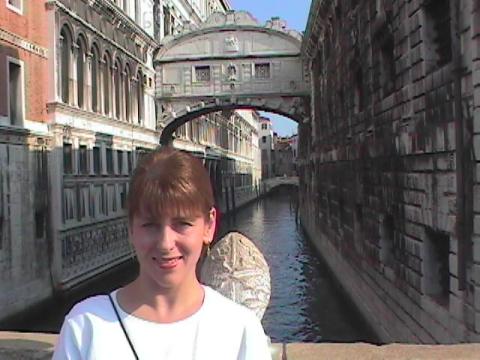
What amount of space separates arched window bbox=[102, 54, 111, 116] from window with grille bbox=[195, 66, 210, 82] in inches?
208

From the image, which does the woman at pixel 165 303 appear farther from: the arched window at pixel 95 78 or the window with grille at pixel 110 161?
the window with grille at pixel 110 161

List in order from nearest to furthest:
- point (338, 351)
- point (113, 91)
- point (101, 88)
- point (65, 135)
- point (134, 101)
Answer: point (338, 351) → point (65, 135) → point (101, 88) → point (113, 91) → point (134, 101)

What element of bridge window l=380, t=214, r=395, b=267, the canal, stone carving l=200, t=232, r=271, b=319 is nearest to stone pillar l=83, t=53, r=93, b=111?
the canal

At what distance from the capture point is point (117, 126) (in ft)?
51.6

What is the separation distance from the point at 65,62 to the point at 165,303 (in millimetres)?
11726

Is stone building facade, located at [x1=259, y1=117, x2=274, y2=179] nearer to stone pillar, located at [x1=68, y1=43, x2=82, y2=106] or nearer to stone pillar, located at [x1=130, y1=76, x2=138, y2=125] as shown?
stone pillar, located at [x1=130, y1=76, x2=138, y2=125]

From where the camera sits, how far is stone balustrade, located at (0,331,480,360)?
6.89ft

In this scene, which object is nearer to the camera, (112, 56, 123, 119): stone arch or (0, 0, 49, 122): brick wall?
(0, 0, 49, 122): brick wall

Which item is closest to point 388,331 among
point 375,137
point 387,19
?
point 375,137

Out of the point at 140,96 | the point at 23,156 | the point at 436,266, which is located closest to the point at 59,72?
the point at 23,156

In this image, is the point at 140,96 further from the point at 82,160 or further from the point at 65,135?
the point at 65,135

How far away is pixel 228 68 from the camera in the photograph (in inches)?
787

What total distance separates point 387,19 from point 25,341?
6444 millimetres

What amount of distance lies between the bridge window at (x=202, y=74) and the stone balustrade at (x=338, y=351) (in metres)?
18.2
